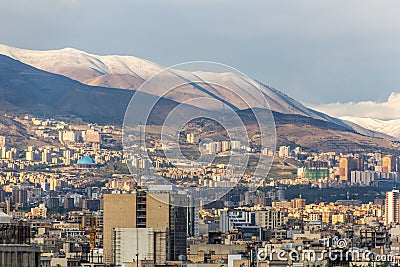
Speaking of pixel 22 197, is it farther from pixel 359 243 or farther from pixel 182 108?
pixel 359 243

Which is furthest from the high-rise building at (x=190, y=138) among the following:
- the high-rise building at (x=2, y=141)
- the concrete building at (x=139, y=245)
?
the high-rise building at (x=2, y=141)

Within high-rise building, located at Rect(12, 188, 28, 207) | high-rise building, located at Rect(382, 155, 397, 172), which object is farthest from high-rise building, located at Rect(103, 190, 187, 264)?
high-rise building, located at Rect(382, 155, 397, 172)

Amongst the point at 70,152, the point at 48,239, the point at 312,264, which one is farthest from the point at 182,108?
the point at 70,152

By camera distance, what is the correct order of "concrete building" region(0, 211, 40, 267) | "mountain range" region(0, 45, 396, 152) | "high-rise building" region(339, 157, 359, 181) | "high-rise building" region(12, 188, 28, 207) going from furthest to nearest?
1. "mountain range" region(0, 45, 396, 152)
2. "high-rise building" region(339, 157, 359, 181)
3. "high-rise building" region(12, 188, 28, 207)
4. "concrete building" region(0, 211, 40, 267)

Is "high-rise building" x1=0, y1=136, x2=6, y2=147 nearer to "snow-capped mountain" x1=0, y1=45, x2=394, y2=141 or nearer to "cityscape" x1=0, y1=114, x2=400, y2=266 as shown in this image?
"cityscape" x1=0, y1=114, x2=400, y2=266

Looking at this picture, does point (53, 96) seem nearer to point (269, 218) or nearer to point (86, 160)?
point (86, 160)

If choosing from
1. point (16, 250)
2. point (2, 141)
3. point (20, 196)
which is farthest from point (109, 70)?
point (16, 250)

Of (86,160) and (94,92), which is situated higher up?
(94,92)
